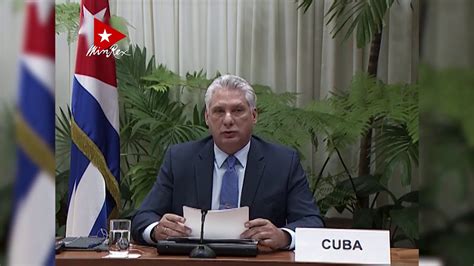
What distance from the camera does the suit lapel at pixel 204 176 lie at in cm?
273

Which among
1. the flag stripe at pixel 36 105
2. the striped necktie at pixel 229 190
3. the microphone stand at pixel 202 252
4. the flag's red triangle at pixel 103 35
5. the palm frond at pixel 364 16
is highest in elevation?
the palm frond at pixel 364 16

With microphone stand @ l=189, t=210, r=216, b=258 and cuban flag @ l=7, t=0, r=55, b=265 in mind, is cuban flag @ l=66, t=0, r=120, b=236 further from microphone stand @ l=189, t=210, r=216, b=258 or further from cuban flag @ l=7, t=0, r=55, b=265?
cuban flag @ l=7, t=0, r=55, b=265

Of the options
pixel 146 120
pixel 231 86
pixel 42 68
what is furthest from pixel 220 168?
pixel 42 68

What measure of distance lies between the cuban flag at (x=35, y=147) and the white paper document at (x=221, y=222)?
62.9 inches

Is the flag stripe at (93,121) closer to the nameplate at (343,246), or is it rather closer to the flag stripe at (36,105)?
the nameplate at (343,246)

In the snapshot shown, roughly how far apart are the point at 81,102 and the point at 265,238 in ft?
5.31

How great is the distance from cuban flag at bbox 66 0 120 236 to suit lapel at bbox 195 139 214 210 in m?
0.87

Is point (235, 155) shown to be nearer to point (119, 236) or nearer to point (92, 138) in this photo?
point (119, 236)

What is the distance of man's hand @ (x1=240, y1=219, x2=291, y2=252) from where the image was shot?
2291 millimetres

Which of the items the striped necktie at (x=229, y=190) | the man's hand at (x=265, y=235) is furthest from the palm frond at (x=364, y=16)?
the man's hand at (x=265, y=235)

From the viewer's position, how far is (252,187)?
8.99ft

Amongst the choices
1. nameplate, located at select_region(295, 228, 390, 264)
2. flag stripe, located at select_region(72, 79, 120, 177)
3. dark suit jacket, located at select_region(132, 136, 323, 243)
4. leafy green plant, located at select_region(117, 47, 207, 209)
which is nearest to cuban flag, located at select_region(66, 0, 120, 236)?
flag stripe, located at select_region(72, 79, 120, 177)

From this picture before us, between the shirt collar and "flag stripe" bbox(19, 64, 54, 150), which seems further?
the shirt collar

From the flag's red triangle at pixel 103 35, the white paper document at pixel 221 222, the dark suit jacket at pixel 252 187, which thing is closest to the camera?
the white paper document at pixel 221 222
